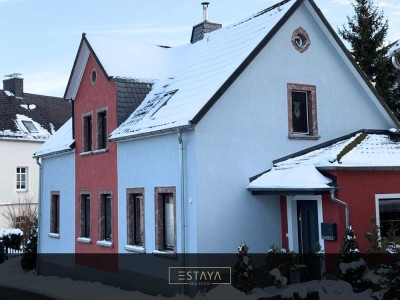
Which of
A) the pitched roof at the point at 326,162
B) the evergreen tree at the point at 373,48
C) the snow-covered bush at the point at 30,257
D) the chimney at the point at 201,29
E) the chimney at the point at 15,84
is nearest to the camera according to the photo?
the pitched roof at the point at 326,162

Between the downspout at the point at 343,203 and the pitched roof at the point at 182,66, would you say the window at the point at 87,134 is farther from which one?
the downspout at the point at 343,203

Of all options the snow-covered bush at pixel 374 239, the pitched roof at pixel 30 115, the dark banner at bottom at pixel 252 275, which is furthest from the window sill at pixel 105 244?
the pitched roof at pixel 30 115

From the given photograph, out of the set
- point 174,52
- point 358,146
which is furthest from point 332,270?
point 174,52

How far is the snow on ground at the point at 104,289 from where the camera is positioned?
39.5 ft

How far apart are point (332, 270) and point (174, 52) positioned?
11101 mm

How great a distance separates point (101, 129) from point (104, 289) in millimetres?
5373

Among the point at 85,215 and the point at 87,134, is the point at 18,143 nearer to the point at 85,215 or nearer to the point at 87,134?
the point at 87,134

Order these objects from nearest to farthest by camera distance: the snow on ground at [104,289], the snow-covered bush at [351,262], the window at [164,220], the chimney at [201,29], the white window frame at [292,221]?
the snow on ground at [104,289] → the snow-covered bush at [351,262] → the white window frame at [292,221] → the window at [164,220] → the chimney at [201,29]

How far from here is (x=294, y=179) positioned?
44.3 ft

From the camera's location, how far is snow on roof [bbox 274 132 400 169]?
13.3m

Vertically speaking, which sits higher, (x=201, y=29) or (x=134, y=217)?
(x=201, y=29)

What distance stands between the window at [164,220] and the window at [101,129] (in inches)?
170

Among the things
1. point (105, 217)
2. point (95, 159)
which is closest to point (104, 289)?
point (105, 217)

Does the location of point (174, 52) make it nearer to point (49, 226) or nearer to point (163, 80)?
point (163, 80)
